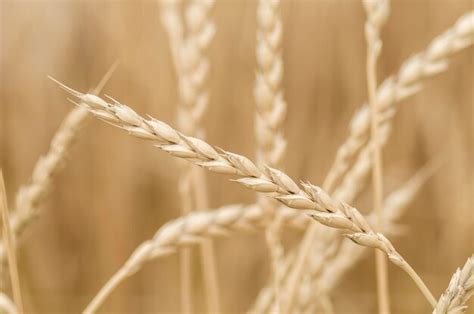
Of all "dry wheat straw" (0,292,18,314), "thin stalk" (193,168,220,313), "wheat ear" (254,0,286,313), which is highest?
"wheat ear" (254,0,286,313)

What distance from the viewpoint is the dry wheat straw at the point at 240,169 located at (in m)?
0.41

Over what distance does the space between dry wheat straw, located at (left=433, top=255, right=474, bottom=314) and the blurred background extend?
1328 mm

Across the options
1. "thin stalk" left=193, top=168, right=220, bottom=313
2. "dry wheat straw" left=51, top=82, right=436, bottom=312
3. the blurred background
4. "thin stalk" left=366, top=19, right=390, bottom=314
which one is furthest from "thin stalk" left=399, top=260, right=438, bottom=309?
the blurred background

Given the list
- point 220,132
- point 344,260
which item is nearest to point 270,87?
point 344,260

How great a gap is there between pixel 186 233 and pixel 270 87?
0.48 ft

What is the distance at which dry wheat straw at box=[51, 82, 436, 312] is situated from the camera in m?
0.41

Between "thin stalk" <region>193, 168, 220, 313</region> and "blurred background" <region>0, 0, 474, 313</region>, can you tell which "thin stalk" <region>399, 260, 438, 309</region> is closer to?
"thin stalk" <region>193, 168, 220, 313</region>

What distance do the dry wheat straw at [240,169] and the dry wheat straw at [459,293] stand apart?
5cm

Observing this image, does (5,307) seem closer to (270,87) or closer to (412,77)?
(270,87)

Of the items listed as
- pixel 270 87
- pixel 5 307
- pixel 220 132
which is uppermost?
pixel 220 132

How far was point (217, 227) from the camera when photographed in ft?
2.07

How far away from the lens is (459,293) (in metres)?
0.41

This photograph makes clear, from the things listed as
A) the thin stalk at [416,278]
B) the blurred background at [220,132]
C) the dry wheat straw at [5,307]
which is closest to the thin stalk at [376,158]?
the thin stalk at [416,278]

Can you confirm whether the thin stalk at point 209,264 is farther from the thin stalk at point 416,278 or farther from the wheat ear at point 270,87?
the thin stalk at point 416,278
